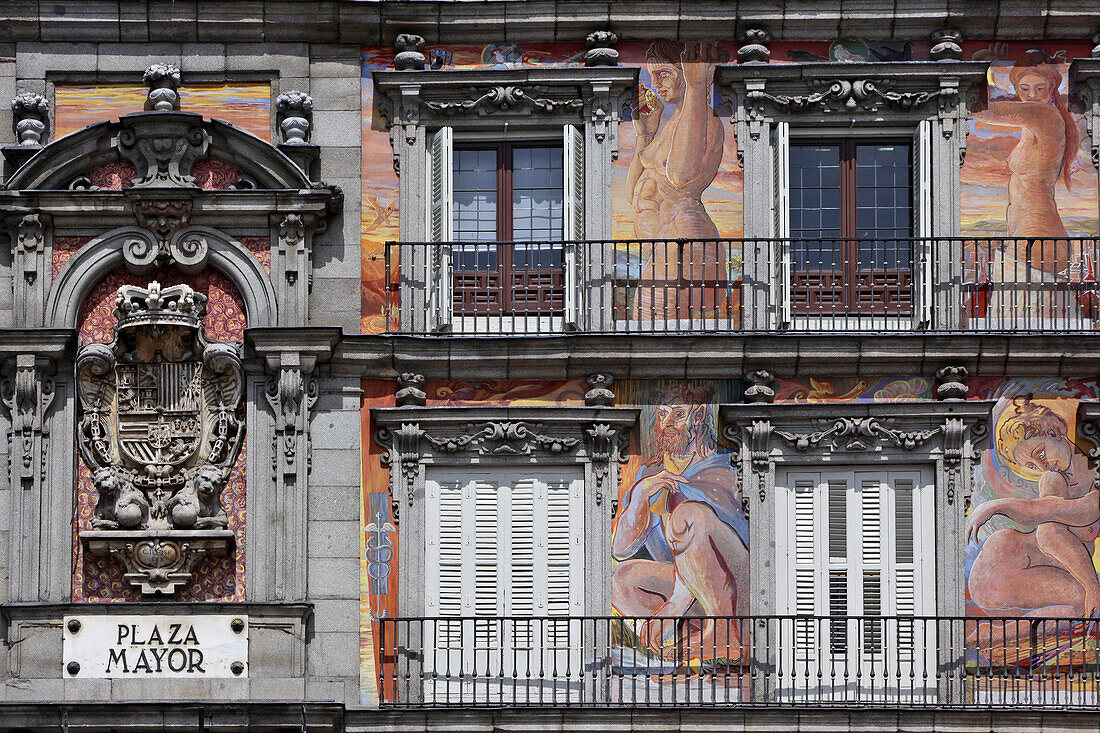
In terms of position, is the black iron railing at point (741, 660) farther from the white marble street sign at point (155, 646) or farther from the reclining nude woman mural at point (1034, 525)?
the white marble street sign at point (155, 646)

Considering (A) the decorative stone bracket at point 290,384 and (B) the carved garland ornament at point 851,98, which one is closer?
(A) the decorative stone bracket at point 290,384

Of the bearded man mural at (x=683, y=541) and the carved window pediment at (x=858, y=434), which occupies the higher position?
the carved window pediment at (x=858, y=434)

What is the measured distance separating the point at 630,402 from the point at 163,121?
5.19 meters

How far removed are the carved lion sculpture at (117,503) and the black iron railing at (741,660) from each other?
8.27 feet

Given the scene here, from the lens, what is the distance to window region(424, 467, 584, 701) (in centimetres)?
1922

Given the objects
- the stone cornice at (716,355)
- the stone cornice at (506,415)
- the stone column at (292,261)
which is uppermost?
the stone column at (292,261)

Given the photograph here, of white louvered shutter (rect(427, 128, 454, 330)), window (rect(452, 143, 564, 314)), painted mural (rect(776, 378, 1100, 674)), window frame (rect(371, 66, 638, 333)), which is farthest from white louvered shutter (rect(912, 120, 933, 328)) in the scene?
white louvered shutter (rect(427, 128, 454, 330))

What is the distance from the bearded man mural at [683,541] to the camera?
19.2 meters

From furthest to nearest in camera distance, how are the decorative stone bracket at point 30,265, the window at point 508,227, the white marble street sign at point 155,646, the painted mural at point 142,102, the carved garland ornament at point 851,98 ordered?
the painted mural at point 142,102 → the carved garland ornament at point 851,98 → the window at point 508,227 → the decorative stone bracket at point 30,265 → the white marble street sign at point 155,646

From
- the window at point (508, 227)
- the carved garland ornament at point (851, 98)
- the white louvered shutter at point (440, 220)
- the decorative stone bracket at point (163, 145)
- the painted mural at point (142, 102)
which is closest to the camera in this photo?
the decorative stone bracket at point (163, 145)

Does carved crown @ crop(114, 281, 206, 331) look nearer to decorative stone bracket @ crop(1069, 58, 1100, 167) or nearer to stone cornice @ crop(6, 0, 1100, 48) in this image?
stone cornice @ crop(6, 0, 1100, 48)

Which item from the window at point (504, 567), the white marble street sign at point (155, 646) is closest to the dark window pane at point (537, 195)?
the window at point (504, 567)

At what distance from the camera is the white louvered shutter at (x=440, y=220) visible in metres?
19.8

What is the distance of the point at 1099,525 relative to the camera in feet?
63.7
